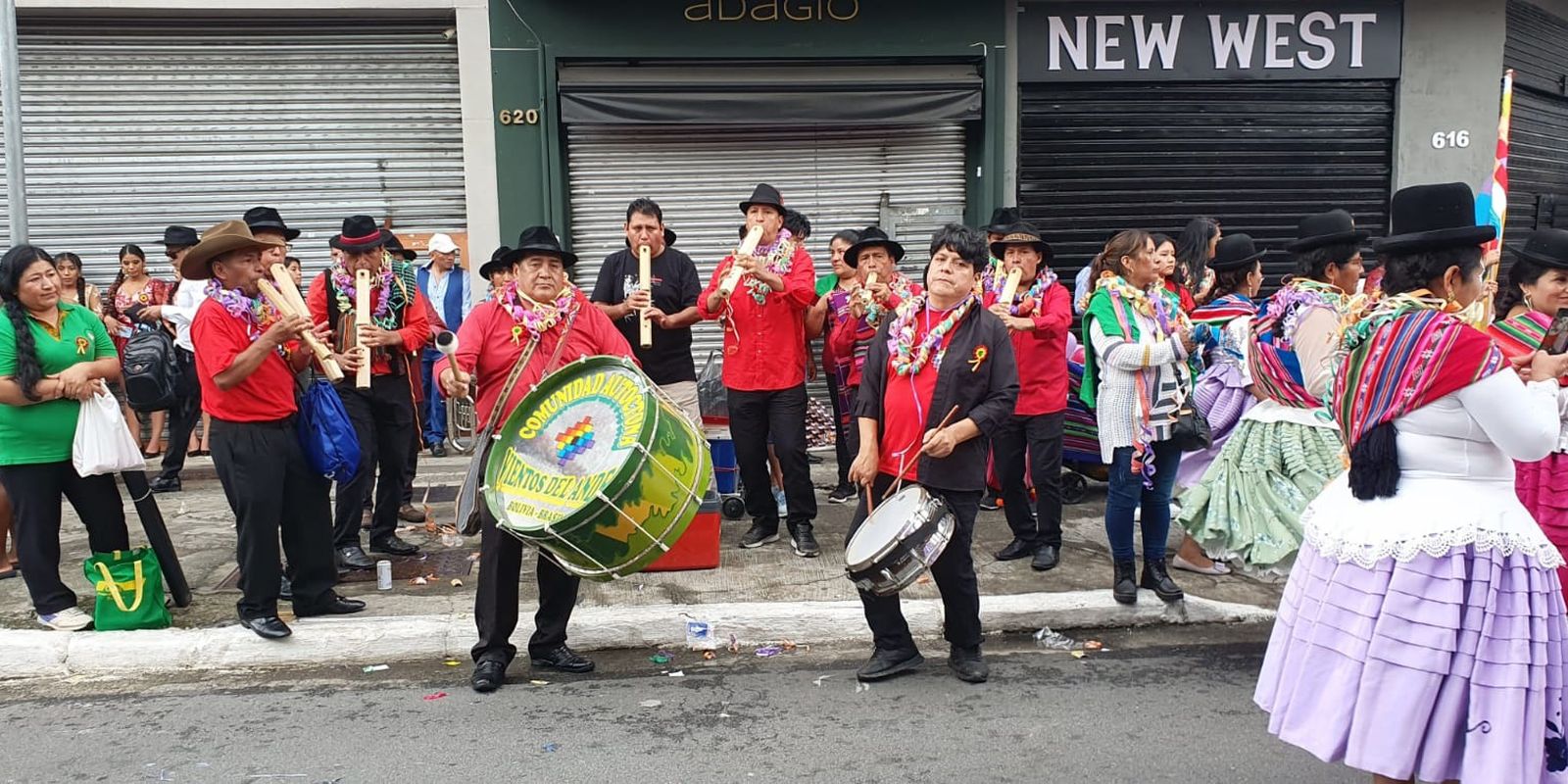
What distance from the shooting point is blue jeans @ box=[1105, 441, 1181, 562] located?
575 centimetres

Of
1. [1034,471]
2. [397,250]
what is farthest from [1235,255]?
[397,250]

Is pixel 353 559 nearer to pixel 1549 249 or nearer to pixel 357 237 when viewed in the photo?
pixel 357 237

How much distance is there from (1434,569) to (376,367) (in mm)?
5468

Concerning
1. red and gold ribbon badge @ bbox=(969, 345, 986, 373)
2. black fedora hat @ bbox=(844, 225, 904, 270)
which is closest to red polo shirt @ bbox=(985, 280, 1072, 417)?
black fedora hat @ bbox=(844, 225, 904, 270)

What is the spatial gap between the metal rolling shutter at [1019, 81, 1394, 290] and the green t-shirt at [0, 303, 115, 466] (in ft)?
26.3

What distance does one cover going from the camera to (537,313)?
533 centimetres

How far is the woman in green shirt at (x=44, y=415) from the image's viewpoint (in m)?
5.39

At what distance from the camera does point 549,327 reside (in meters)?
5.30

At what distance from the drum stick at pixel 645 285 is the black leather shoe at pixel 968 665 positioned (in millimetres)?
2532

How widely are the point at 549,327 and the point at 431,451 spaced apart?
5.56 metres

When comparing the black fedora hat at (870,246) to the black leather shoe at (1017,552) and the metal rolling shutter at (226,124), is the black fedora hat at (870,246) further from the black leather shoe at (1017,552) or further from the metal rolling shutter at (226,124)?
the metal rolling shutter at (226,124)

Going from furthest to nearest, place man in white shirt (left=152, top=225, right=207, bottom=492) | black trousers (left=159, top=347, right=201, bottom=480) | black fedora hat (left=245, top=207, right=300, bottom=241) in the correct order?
black trousers (left=159, top=347, right=201, bottom=480) < man in white shirt (left=152, top=225, right=207, bottom=492) < black fedora hat (left=245, top=207, right=300, bottom=241)

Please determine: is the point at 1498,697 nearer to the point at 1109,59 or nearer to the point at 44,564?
the point at 44,564

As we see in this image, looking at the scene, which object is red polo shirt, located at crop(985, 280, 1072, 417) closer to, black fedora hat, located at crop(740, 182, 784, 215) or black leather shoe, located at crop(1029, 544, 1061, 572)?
black leather shoe, located at crop(1029, 544, 1061, 572)
